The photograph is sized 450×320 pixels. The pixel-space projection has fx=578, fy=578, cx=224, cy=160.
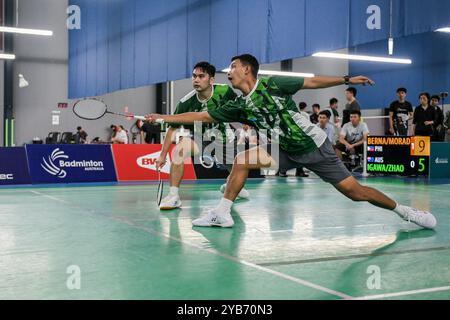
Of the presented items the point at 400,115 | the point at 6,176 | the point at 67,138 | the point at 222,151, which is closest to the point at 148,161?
the point at 6,176

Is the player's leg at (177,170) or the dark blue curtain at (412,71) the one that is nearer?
the player's leg at (177,170)

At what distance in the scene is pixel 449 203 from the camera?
7652 mm

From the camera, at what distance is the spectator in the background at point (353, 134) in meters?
13.5

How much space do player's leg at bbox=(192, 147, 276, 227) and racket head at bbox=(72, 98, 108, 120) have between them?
9.20 feet

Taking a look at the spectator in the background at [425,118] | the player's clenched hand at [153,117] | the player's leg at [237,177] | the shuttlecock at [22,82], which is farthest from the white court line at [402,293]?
the shuttlecock at [22,82]

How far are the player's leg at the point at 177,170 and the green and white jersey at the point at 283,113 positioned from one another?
6.43ft

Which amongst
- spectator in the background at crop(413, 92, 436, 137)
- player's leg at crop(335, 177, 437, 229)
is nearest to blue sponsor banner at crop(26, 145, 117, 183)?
player's leg at crop(335, 177, 437, 229)

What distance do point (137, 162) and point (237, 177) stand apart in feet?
22.9

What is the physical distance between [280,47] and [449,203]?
6.40 metres

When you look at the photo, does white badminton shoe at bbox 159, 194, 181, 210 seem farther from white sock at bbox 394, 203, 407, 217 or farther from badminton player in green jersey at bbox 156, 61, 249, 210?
white sock at bbox 394, 203, 407, 217

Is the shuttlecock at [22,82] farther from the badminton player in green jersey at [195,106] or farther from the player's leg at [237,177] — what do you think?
the player's leg at [237,177]

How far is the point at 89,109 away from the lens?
→ 25.0 feet

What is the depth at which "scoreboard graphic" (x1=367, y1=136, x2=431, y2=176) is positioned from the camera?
43.4 ft

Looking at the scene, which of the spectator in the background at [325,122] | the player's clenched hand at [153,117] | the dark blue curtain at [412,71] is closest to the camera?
the player's clenched hand at [153,117]
